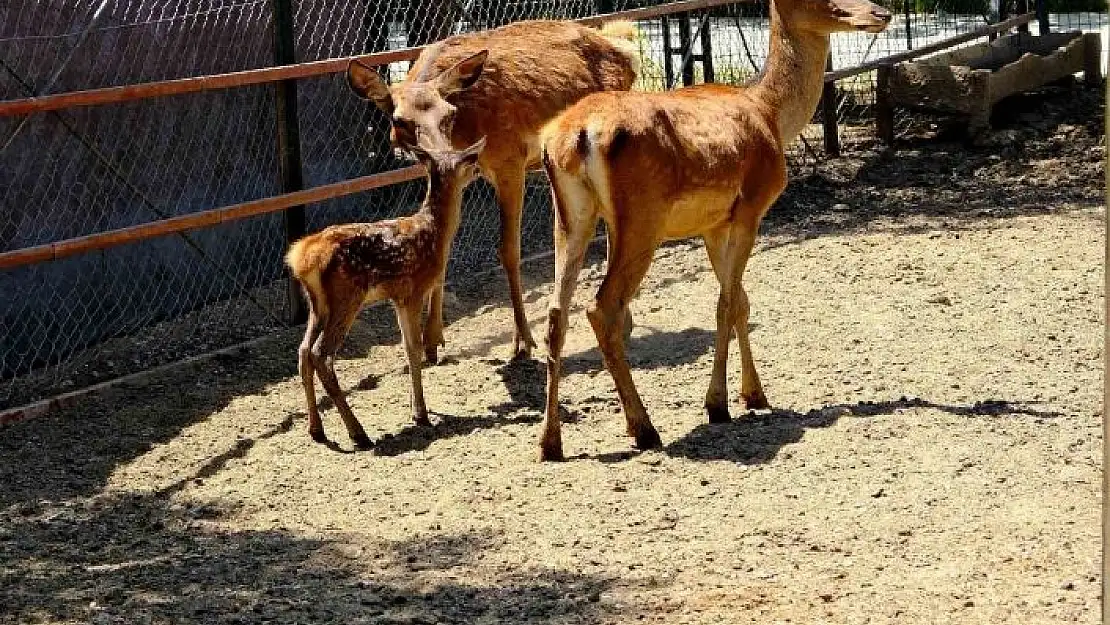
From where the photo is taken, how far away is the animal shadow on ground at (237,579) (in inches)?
215

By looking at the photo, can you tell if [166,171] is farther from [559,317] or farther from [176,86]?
[559,317]

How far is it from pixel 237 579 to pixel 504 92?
3.59m

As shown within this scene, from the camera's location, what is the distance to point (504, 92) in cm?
Answer: 870

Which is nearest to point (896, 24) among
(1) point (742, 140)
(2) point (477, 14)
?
(2) point (477, 14)

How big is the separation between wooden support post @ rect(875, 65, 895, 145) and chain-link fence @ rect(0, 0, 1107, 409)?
267 centimetres

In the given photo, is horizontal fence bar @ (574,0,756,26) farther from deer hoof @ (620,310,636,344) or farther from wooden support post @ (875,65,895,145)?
deer hoof @ (620,310,636,344)

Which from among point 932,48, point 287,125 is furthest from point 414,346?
point 932,48

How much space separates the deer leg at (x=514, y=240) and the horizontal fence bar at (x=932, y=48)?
4.46 m

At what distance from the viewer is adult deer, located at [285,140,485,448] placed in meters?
7.30

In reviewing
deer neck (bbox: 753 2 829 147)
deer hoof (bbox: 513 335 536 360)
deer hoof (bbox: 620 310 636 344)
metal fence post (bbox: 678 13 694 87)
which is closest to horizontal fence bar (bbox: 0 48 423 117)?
deer hoof (bbox: 513 335 536 360)

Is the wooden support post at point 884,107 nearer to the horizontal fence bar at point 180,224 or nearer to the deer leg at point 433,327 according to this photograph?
the horizontal fence bar at point 180,224

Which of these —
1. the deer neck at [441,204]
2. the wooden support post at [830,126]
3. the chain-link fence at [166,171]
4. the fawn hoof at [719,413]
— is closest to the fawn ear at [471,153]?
the deer neck at [441,204]

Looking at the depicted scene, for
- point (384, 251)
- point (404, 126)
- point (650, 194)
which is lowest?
point (384, 251)

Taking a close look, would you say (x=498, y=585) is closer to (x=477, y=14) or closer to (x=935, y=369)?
(x=935, y=369)
